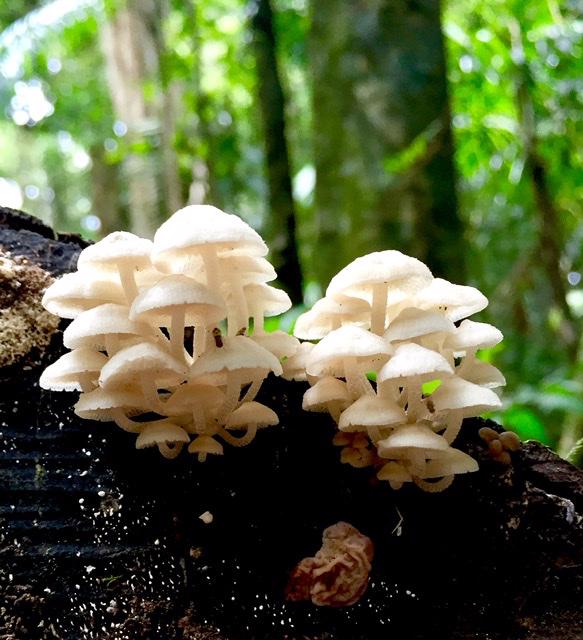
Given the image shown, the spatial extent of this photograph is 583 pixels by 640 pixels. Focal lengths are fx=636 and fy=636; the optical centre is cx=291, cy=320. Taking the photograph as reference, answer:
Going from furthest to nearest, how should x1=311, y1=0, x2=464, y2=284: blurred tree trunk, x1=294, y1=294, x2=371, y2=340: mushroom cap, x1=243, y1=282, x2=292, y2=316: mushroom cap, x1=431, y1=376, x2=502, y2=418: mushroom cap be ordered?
x1=311, y1=0, x2=464, y2=284: blurred tree trunk < x1=243, y1=282, x2=292, y2=316: mushroom cap < x1=294, y1=294, x2=371, y2=340: mushroom cap < x1=431, y1=376, x2=502, y2=418: mushroom cap

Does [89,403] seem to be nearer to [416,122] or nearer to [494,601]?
[494,601]

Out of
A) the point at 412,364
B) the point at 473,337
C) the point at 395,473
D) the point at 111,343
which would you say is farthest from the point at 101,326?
the point at 473,337

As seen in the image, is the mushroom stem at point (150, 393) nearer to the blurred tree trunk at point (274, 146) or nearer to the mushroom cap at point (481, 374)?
the mushroom cap at point (481, 374)

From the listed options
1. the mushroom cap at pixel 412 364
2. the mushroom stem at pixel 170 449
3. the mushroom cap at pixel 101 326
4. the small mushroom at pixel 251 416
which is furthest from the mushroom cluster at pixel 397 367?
the mushroom cap at pixel 101 326

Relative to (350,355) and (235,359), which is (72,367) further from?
(350,355)

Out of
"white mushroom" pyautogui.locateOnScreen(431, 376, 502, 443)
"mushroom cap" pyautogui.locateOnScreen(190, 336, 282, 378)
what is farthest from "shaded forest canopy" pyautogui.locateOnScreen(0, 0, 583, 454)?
"mushroom cap" pyautogui.locateOnScreen(190, 336, 282, 378)

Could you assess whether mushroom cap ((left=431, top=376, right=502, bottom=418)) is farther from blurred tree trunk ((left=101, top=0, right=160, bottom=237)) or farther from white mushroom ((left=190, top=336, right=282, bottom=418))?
blurred tree trunk ((left=101, top=0, right=160, bottom=237))

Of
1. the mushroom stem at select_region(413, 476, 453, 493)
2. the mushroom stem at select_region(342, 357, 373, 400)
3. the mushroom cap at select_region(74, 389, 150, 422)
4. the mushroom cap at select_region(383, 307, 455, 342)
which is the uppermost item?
the mushroom cap at select_region(383, 307, 455, 342)
